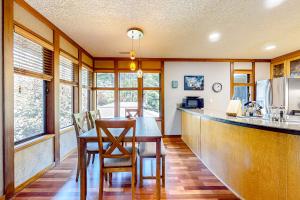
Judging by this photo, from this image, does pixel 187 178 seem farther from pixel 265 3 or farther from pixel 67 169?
pixel 265 3

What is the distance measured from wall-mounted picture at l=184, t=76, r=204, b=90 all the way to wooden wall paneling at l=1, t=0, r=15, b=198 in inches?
176

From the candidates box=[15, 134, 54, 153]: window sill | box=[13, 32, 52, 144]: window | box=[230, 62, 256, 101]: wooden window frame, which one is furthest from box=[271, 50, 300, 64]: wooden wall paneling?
box=[15, 134, 54, 153]: window sill

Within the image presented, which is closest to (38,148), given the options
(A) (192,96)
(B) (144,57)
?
(B) (144,57)

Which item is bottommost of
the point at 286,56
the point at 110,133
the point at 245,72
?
the point at 110,133

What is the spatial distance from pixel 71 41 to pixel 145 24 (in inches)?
71.4

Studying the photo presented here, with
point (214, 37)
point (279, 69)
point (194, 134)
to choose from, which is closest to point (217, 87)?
point (279, 69)

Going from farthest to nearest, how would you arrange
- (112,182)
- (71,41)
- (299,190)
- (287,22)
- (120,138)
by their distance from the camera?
(71,41), (287,22), (112,182), (120,138), (299,190)

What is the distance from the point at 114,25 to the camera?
2986 millimetres

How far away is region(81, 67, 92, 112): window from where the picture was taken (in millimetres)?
4715

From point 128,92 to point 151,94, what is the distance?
2.43 ft

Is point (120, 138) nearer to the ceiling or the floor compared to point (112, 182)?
nearer to the ceiling

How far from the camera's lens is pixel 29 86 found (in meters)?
2.61

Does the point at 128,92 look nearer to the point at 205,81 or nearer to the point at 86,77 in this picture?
the point at 86,77

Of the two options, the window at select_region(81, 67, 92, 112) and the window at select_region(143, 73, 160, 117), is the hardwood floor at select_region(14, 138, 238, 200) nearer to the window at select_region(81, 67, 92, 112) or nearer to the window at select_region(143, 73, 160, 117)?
the window at select_region(81, 67, 92, 112)
